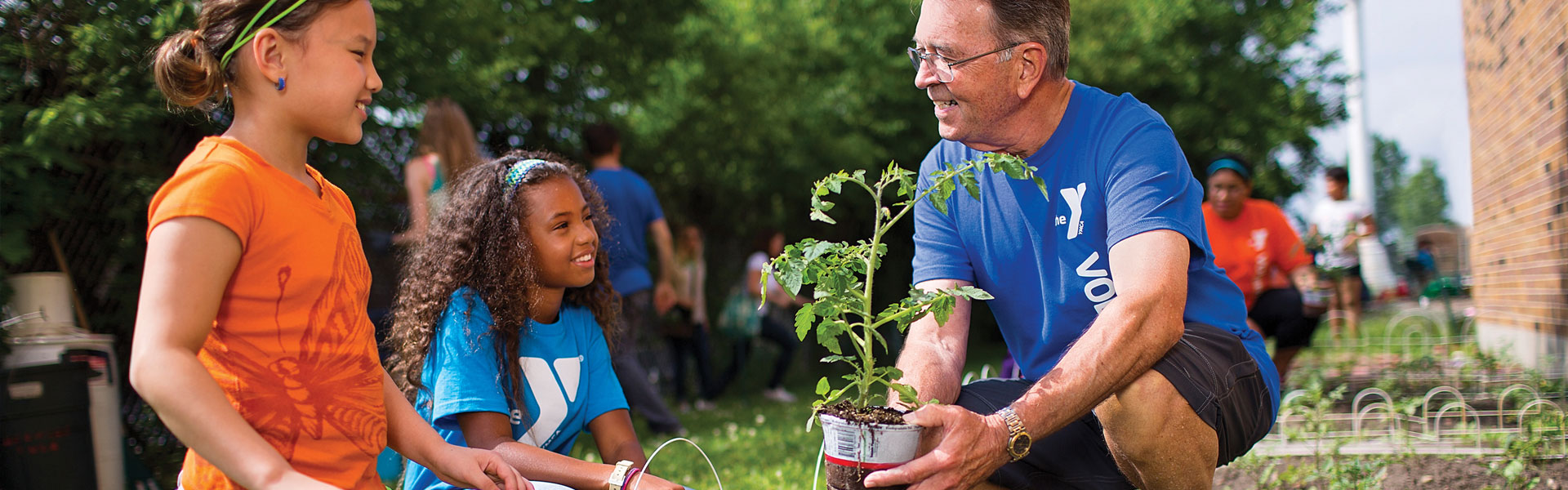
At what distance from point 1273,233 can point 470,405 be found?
17.0 feet

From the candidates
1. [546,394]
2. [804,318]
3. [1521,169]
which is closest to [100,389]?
[546,394]

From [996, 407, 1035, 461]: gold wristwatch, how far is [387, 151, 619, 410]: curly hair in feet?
3.84

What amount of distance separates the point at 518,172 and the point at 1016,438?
4.70 ft

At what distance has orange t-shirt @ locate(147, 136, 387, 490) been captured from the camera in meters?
1.55

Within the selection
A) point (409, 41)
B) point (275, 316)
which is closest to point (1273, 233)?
point (409, 41)

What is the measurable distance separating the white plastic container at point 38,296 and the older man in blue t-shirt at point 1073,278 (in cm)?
306

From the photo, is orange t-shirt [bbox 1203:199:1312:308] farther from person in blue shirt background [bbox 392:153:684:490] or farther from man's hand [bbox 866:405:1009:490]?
man's hand [bbox 866:405:1009:490]

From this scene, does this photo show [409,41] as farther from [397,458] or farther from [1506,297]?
[1506,297]

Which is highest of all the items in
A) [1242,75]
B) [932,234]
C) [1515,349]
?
[1242,75]

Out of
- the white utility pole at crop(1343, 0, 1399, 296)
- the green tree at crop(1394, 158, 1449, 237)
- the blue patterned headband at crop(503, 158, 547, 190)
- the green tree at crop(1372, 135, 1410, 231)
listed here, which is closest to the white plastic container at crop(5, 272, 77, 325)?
the blue patterned headband at crop(503, 158, 547, 190)

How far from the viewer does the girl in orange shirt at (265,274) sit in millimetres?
1418

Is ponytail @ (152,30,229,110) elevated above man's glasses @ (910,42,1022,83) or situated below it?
below

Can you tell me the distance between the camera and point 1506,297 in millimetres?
7562

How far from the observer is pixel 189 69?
1687 mm
